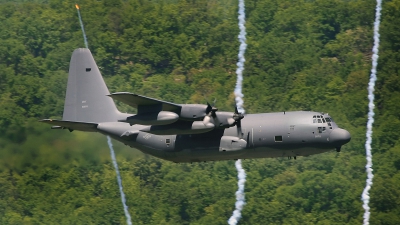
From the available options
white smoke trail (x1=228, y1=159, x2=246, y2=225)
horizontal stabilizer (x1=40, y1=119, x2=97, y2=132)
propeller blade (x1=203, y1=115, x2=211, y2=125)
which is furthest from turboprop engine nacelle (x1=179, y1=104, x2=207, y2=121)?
white smoke trail (x1=228, y1=159, x2=246, y2=225)

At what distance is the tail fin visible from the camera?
37.6m

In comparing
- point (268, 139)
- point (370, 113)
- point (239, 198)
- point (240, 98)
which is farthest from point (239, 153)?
point (240, 98)

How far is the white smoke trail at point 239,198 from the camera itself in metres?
49.8

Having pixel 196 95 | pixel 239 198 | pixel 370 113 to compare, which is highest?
pixel 196 95

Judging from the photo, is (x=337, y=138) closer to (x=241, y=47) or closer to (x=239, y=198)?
(x=239, y=198)

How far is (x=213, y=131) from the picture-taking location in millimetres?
34844

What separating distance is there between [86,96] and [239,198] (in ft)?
57.2

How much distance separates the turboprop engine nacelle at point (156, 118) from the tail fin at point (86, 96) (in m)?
4.55

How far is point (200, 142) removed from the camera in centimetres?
3494

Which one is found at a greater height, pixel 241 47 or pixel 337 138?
pixel 241 47

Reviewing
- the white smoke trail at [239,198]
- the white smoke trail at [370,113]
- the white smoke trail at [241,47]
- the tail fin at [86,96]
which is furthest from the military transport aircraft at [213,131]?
the white smoke trail at [241,47]

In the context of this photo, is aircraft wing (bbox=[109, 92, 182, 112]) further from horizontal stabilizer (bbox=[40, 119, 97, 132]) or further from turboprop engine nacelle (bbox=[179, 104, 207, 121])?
horizontal stabilizer (bbox=[40, 119, 97, 132])

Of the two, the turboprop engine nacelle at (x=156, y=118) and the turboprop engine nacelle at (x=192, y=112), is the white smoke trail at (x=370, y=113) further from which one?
the turboprop engine nacelle at (x=156, y=118)

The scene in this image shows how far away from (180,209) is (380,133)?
15366 millimetres
